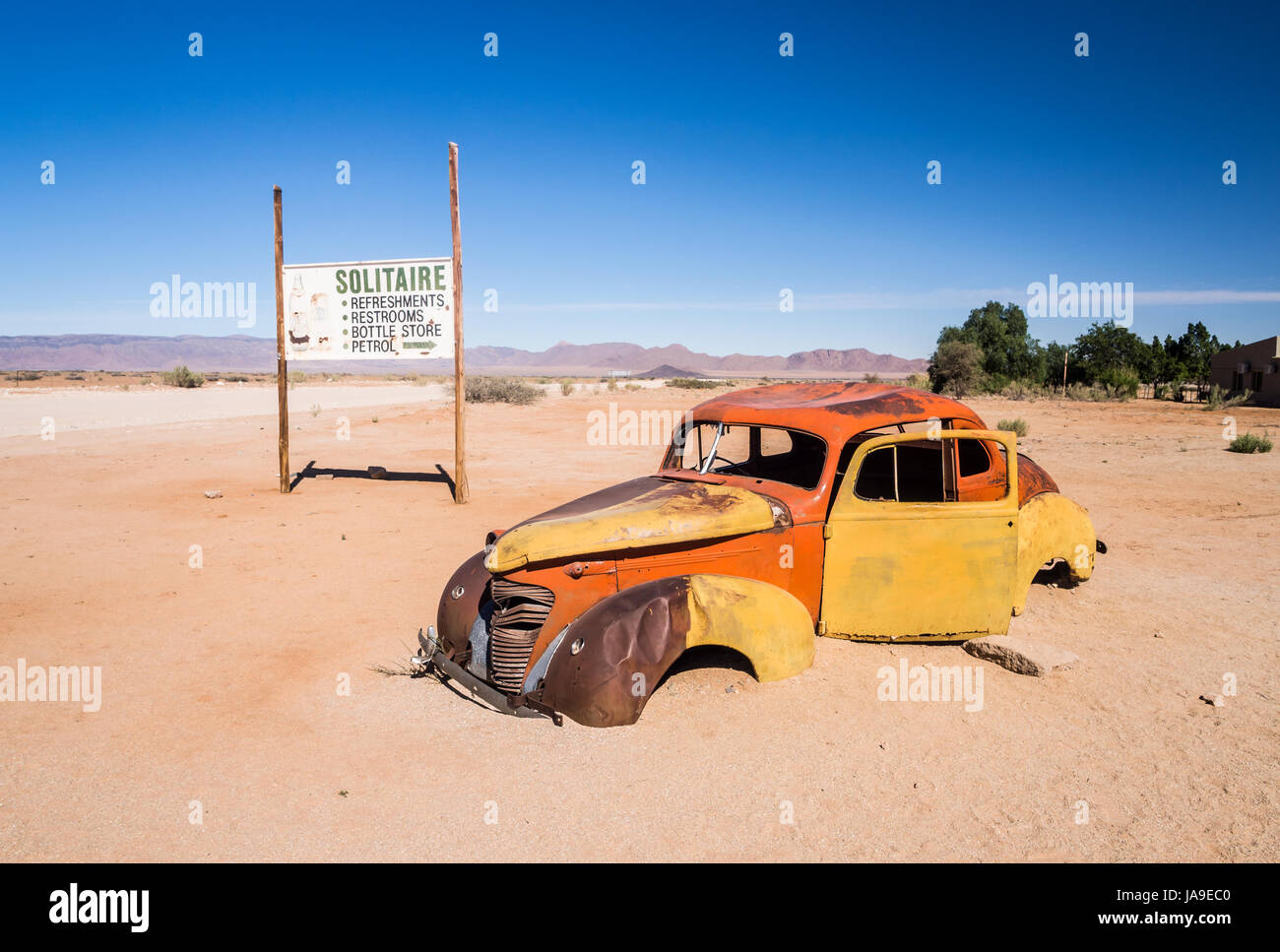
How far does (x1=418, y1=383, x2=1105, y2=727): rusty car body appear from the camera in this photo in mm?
4285

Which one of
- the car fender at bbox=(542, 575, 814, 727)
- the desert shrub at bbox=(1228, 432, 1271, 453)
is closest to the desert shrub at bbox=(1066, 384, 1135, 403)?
the desert shrub at bbox=(1228, 432, 1271, 453)

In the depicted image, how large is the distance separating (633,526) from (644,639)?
72cm

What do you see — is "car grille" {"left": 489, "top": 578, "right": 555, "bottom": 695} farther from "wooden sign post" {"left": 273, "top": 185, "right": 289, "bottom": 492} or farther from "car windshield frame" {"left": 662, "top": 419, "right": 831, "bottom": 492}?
"wooden sign post" {"left": 273, "top": 185, "right": 289, "bottom": 492}

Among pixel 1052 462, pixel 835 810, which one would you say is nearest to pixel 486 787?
pixel 835 810

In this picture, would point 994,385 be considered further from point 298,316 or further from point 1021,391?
point 298,316

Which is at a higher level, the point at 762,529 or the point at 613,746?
the point at 762,529

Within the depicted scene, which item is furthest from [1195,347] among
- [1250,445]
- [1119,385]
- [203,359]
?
[203,359]

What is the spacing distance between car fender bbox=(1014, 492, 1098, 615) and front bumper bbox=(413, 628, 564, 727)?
4011mm

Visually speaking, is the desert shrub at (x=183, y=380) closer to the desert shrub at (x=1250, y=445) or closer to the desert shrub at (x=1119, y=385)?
the desert shrub at (x=1250, y=445)
